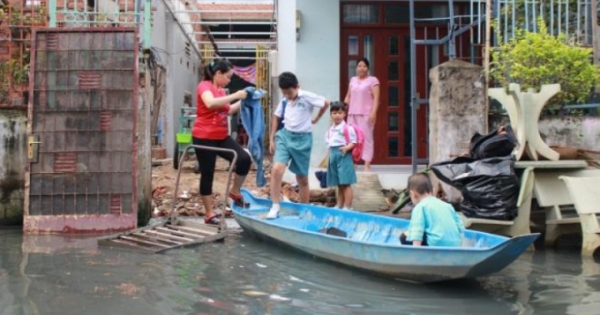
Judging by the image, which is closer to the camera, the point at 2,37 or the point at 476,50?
the point at 2,37

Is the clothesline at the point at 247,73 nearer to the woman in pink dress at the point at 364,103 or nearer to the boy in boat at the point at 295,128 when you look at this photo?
the woman in pink dress at the point at 364,103

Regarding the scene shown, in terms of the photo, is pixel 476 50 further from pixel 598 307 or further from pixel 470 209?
pixel 598 307

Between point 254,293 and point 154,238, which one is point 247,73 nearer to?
point 154,238

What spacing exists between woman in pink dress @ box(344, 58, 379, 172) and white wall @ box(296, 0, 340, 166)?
1.13 metres

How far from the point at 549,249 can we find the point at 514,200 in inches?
29.6

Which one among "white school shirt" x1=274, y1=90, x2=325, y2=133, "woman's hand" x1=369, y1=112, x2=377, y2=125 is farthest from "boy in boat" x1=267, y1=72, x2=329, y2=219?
"woman's hand" x1=369, y1=112, x2=377, y2=125

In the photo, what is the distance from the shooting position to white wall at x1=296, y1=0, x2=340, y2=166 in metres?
10.7

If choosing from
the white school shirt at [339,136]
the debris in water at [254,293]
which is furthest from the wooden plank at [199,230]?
the debris in water at [254,293]

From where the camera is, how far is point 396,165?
36.5ft

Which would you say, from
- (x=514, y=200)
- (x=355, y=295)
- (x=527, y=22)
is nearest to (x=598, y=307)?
(x=355, y=295)

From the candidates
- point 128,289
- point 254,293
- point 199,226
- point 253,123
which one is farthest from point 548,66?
point 128,289

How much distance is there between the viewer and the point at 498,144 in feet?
22.6

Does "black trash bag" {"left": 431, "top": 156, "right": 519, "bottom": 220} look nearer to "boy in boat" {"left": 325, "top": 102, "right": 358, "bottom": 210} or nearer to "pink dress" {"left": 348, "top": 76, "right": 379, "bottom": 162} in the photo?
"boy in boat" {"left": 325, "top": 102, "right": 358, "bottom": 210}

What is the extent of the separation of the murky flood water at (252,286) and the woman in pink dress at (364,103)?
10.6ft
